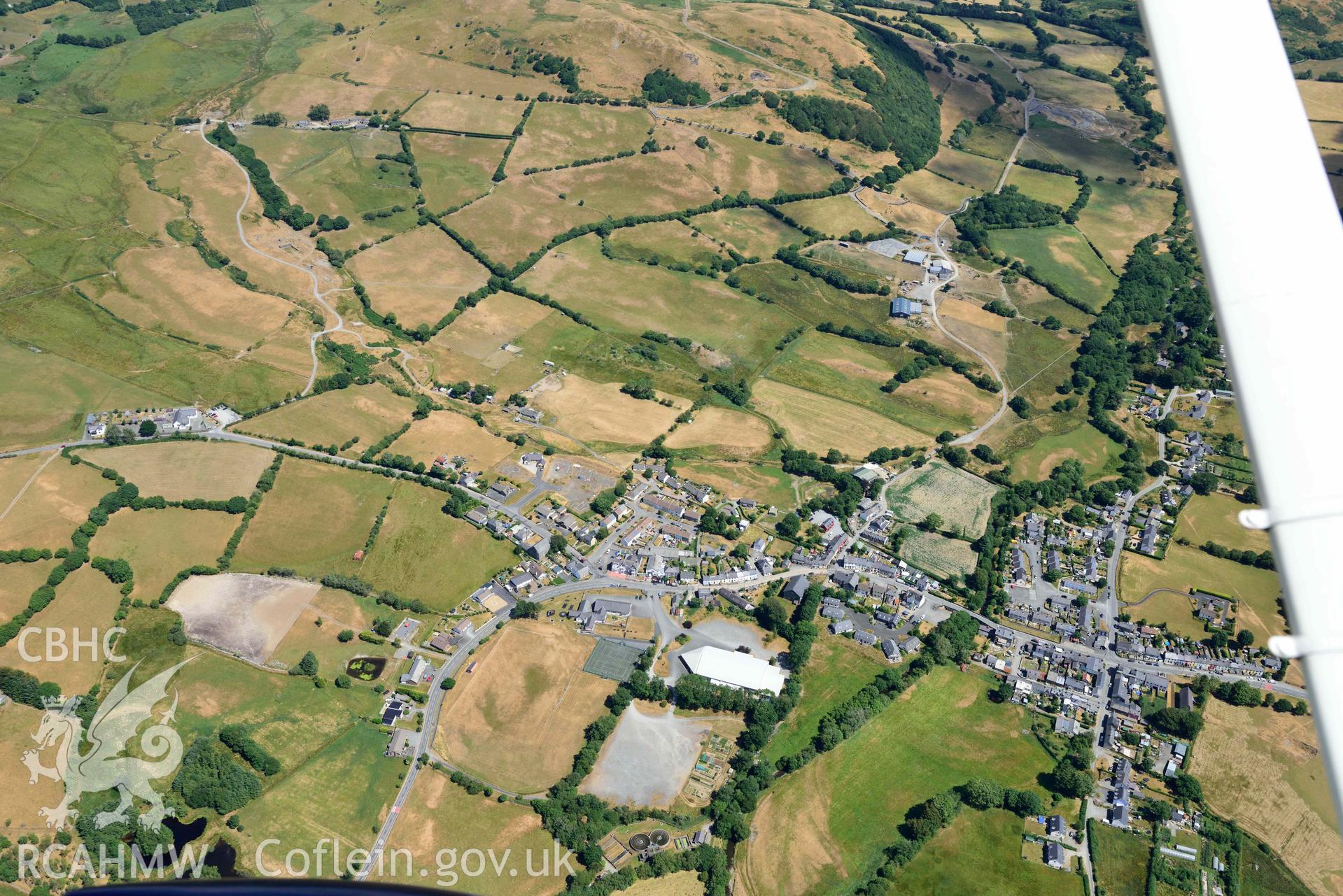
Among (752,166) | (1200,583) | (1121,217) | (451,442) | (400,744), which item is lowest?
(400,744)

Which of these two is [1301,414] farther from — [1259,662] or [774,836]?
[1259,662]

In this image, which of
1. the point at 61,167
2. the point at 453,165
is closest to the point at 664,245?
the point at 453,165

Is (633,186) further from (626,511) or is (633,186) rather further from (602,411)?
(626,511)

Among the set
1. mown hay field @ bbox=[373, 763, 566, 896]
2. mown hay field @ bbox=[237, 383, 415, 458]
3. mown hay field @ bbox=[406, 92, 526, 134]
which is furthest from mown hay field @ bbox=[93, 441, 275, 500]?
mown hay field @ bbox=[406, 92, 526, 134]

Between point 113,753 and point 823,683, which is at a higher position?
point 823,683

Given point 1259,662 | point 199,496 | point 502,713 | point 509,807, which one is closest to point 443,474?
point 199,496

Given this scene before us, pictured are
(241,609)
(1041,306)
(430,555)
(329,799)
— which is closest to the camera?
(329,799)

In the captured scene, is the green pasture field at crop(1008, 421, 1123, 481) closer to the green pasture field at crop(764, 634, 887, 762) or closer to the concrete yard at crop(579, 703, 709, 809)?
the green pasture field at crop(764, 634, 887, 762)

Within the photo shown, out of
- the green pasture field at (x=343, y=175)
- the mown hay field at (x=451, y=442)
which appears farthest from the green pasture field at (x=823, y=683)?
the green pasture field at (x=343, y=175)
